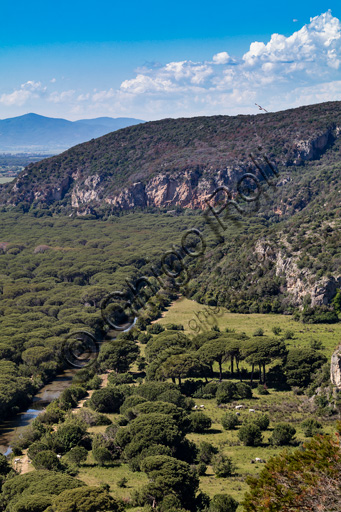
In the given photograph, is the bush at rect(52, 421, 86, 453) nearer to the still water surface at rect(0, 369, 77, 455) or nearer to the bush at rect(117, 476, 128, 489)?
the still water surface at rect(0, 369, 77, 455)

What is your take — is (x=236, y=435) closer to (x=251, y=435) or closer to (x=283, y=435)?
(x=251, y=435)

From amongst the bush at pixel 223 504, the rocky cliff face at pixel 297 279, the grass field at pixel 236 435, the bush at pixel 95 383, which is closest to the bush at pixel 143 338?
the grass field at pixel 236 435

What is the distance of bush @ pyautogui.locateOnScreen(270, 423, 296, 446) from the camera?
4538cm

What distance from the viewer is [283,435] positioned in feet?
149

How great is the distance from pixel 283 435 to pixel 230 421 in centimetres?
583

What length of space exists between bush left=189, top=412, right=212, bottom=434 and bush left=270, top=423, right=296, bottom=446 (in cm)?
634

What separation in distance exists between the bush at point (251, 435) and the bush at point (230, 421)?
10.6 feet

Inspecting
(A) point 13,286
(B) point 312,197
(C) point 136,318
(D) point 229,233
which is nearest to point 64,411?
(C) point 136,318

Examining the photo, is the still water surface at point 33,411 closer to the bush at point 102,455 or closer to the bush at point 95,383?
the bush at point 95,383

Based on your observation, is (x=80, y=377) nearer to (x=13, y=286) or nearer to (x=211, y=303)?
(x=211, y=303)

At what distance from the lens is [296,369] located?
59.2m

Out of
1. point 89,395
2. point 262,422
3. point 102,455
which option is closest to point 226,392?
point 262,422

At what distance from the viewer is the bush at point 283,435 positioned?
1786 inches

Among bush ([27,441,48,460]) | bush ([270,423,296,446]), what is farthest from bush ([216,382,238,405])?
bush ([27,441,48,460])
